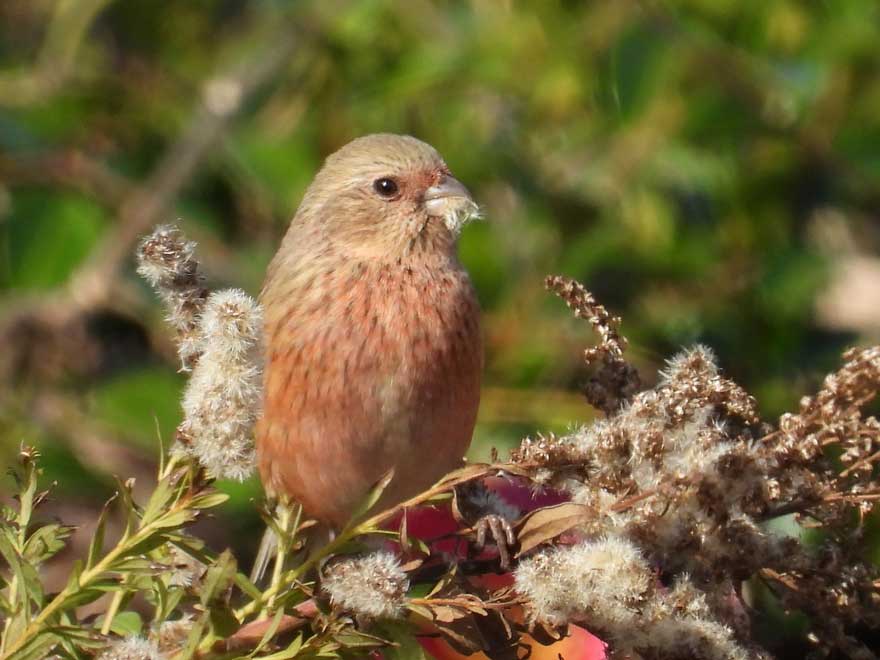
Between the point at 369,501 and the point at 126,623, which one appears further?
the point at 126,623

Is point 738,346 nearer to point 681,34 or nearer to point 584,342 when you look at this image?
point 584,342

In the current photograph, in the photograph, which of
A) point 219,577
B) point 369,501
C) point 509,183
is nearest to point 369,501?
point 369,501

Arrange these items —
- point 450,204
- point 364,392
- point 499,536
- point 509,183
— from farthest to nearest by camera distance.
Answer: point 509,183 → point 450,204 → point 364,392 → point 499,536

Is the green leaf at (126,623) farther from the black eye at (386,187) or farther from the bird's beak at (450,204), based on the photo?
the black eye at (386,187)

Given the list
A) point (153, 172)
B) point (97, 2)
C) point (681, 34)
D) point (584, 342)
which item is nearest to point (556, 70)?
point (681, 34)

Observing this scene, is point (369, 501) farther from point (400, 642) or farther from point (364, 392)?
point (364, 392)

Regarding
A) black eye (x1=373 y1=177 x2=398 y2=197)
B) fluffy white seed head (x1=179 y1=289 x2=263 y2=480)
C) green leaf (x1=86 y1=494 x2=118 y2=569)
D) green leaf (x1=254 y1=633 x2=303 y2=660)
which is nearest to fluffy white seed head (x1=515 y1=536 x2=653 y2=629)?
green leaf (x1=254 y1=633 x2=303 y2=660)

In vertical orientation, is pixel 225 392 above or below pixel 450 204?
below

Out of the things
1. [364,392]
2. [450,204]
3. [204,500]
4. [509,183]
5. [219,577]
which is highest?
[509,183]
